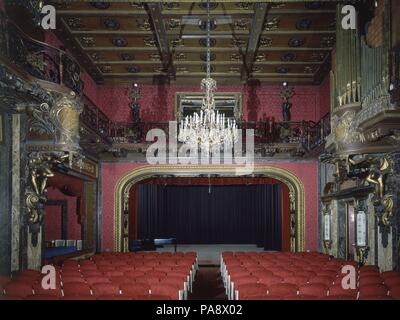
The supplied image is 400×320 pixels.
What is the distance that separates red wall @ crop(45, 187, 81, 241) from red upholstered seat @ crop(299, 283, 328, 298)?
41.3ft

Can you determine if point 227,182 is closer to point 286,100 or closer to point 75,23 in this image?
point 286,100

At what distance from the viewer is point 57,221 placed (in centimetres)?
1794

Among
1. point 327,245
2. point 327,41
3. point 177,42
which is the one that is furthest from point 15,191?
point 327,245

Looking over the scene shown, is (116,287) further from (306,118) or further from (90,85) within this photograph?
(306,118)

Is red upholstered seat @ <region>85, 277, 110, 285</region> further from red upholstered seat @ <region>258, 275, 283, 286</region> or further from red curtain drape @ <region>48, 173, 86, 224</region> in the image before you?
red curtain drape @ <region>48, 173, 86, 224</region>

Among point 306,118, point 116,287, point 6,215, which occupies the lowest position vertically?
point 116,287

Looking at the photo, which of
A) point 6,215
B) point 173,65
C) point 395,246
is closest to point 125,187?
point 173,65

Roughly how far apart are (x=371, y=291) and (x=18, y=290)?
15.4 feet

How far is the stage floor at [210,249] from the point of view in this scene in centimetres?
1859

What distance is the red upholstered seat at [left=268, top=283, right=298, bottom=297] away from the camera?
20.9 feet

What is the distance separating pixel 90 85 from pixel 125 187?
3717 mm

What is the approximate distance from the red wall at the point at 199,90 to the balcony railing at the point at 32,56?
24.4ft

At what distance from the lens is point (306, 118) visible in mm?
17969
